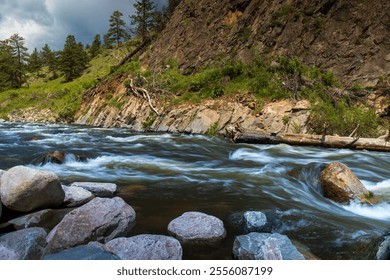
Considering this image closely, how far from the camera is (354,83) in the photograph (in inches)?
691

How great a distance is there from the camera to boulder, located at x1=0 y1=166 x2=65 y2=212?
4840 mm

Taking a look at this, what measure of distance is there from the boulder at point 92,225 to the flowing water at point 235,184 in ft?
0.90

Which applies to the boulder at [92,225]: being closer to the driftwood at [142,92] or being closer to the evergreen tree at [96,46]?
the driftwood at [142,92]

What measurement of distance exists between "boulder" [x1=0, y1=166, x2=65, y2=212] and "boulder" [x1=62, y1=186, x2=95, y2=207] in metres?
0.19

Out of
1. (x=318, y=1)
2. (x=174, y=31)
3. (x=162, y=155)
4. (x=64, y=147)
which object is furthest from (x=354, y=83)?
(x=174, y=31)

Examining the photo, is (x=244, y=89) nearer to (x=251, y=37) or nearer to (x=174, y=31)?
(x=251, y=37)

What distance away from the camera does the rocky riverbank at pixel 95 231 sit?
11.8 feet

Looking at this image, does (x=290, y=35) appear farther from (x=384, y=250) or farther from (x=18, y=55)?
(x=18, y=55)

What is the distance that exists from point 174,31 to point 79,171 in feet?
93.2

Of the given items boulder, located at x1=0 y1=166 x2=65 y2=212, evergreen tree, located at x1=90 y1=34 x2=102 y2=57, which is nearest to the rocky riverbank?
boulder, located at x1=0 y1=166 x2=65 y2=212

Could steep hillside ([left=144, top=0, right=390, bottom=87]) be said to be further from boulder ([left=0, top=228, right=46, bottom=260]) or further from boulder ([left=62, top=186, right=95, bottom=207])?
boulder ([left=0, top=228, right=46, bottom=260])

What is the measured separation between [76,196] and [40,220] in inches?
30.2

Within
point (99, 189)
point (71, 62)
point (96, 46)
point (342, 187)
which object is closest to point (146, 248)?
point (99, 189)

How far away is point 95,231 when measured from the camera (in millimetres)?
4094
